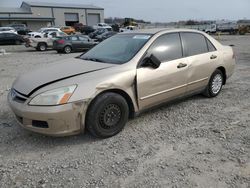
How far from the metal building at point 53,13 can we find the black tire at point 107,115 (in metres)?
58.3

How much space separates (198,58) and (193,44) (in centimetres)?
29

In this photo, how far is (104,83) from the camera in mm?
3549

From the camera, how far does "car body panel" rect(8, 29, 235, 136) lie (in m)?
3.36

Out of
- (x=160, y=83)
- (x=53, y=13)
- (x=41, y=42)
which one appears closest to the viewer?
(x=160, y=83)

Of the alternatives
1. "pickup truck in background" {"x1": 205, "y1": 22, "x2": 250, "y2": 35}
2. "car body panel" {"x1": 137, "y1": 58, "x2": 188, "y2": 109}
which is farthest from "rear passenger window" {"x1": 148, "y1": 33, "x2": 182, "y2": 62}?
"pickup truck in background" {"x1": 205, "y1": 22, "x2": 250, "y2": 35}

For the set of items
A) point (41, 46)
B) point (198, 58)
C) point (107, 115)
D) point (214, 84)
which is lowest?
point (41, 46)

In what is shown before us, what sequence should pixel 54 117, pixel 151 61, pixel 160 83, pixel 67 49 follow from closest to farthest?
pixel 54 117, pixel 151 61, pixel 160 83, pixel 67 49

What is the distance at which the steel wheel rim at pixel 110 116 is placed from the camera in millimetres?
3643

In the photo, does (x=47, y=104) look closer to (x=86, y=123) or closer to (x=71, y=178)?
(x=86, y=123)

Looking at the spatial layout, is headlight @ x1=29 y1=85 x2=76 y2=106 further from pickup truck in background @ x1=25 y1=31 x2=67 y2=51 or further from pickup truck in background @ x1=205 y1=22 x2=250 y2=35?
pickup truck in background @ x1=205 y1=22 x2=250 y2=35

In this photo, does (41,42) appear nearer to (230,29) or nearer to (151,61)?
(151,61)

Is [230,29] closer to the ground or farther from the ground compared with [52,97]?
closer to the ground

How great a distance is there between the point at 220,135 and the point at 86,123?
6.46ft

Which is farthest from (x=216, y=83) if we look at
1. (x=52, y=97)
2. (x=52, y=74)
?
(x=52, y=97)
